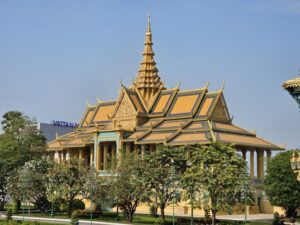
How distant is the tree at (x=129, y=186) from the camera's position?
134ft

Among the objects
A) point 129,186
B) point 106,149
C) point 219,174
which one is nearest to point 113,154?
point 106,149

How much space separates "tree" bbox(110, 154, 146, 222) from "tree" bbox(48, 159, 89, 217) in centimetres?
386

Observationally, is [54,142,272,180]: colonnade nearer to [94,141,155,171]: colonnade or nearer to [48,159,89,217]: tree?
[94,141,155,171]: colonnade

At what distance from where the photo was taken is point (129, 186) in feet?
136

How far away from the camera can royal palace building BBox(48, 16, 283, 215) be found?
2304 inches

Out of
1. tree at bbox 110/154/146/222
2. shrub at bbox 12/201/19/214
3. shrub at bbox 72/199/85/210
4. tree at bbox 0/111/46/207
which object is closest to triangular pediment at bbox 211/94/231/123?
shrub at bbox 72/199/85/210

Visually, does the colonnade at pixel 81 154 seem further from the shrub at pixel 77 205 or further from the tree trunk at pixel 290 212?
the tree trunk at pixel 290 212

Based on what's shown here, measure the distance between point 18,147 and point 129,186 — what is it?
17.9m

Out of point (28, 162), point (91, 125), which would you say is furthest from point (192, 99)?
point (28, 162)

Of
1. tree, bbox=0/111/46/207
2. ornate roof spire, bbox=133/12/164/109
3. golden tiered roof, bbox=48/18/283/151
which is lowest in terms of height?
tree, bbox=0/111/46/207

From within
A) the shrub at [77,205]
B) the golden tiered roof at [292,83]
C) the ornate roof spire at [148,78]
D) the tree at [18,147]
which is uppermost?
the ornate roof spire at [148,78]

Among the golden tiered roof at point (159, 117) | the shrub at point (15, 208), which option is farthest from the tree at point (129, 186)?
the golden tiered roof at point (159, 117)

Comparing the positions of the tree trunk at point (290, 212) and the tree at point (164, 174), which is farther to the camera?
the tree trunk at point (290, 212)

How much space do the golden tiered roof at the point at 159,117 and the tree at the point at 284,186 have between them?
19.1ft
